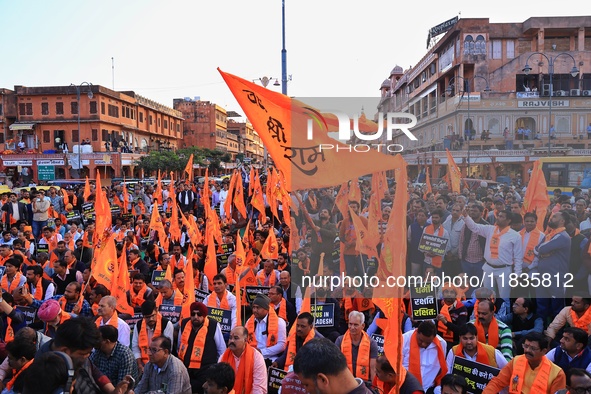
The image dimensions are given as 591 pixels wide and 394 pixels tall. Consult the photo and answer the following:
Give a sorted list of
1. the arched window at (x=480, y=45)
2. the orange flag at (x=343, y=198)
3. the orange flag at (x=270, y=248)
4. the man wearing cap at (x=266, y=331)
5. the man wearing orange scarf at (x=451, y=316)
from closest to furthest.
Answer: the man wearing cap at (x=266, y=331) < the man wearing orange scarf at (x=451, y=316) < the orange flag at (x=270, y=248) < the orange flag at (x=343, y=198) < the arched window at (x=480, y=45)

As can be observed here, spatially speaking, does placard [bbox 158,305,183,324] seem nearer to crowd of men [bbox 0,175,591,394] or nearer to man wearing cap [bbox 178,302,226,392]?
crowd of men [bbox 0,175,591,394]

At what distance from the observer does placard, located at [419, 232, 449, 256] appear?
800 cm

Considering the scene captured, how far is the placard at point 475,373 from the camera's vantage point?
4.89 meters

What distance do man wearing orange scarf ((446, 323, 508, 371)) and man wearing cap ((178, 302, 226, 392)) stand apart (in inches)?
94.2

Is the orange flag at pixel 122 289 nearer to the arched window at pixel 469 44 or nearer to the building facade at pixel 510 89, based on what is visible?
the building facade at pixel 510 89

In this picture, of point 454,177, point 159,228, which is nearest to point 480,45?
point 454,177

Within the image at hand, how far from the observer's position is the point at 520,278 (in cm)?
769

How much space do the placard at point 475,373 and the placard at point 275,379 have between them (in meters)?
1.61

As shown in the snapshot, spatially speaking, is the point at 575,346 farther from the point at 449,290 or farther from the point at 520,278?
the point at 520,278

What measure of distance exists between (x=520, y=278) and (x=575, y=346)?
260 centimetres

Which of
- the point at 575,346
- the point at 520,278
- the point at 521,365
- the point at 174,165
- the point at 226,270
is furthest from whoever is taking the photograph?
the point at 174,165

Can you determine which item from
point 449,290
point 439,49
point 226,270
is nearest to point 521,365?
point 449,290

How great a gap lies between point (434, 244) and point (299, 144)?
125 inches

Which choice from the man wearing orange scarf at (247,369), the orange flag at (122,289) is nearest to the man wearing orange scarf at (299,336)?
the man wearing orange scarf at (247,369)
